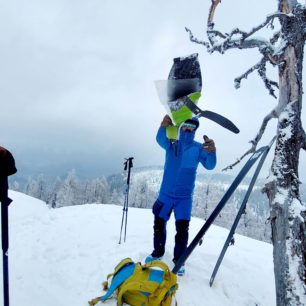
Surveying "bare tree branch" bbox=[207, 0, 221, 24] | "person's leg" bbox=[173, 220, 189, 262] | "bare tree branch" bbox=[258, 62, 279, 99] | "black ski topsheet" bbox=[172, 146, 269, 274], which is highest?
"bare tree branch" bbox=[207, 0, 221, 24]

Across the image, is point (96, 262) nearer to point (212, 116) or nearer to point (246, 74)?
point (212, 116)

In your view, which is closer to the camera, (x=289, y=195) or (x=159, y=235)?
(x=289, y=195)

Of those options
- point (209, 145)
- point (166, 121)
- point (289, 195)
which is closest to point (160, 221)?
point (209, 145)

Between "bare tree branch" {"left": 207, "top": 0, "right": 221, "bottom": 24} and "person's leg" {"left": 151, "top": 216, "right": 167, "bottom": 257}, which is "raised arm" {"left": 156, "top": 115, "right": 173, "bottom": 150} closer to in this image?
"person's leg" {"left": 151, "top": 216, "right": 167, "bottom": 257}

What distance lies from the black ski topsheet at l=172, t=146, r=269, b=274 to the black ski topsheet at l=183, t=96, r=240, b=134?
641 mm

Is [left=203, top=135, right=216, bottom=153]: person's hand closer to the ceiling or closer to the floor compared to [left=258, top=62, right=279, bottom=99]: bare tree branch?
closer to the floor

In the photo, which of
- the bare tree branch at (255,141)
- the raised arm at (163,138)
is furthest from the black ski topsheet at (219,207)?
the raised arm at (163,138)

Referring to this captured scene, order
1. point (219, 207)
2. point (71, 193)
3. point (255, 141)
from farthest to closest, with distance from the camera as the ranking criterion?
point (71, 193)
point (255, 141)
point (219, 207)

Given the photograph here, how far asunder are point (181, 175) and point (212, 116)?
50.5 inches

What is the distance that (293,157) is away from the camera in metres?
4.33

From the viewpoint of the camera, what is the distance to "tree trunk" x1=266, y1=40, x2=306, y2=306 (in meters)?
3.88

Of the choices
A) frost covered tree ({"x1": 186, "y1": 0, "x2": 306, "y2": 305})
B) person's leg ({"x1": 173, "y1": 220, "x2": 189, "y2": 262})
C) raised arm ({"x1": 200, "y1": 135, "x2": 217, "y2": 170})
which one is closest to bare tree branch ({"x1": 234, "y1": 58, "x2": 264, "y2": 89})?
frost covered tree ({"x1": 186, "y1": 0, "x2": 306, "y2": 305})

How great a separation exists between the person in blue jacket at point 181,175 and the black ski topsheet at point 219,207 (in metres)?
0.72

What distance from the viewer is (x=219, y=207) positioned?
14.5 ft
